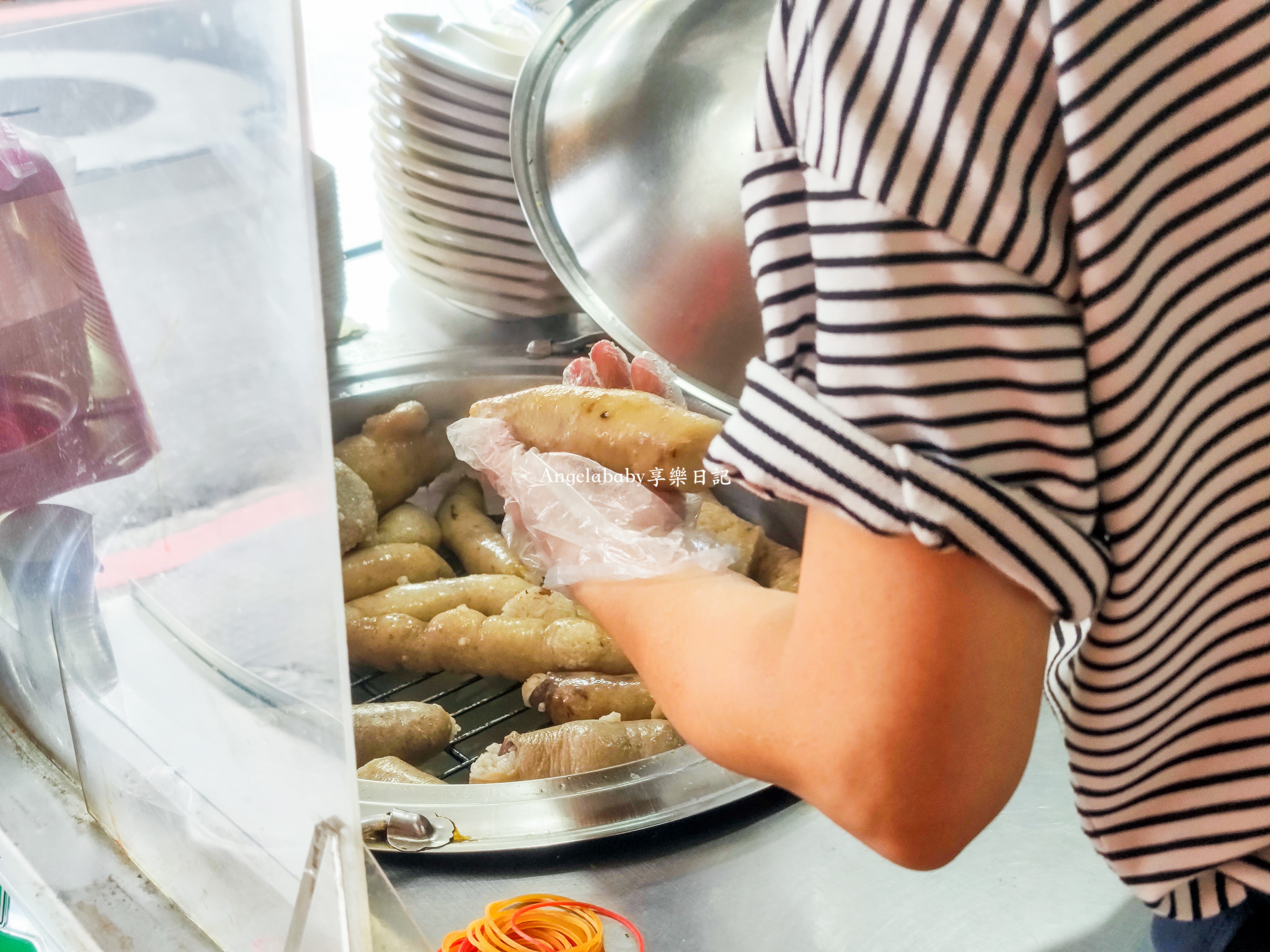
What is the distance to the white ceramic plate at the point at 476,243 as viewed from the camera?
5.93 ft

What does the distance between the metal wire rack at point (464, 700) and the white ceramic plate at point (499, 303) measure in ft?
2.39

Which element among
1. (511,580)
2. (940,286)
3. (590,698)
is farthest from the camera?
(511,580)

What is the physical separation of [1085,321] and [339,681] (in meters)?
0.39

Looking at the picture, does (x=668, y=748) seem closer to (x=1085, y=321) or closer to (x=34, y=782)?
(x=34, y=782)

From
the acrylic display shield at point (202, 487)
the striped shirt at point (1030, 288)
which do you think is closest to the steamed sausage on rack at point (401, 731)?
the acrylic display shield at point (202, 487)

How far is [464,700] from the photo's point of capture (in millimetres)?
1412

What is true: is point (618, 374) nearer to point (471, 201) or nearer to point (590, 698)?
point (590, 698)

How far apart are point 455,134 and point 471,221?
146mm

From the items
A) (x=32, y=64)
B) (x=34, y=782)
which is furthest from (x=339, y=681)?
(x=34, y=782)

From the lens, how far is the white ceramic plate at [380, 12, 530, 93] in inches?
65.7

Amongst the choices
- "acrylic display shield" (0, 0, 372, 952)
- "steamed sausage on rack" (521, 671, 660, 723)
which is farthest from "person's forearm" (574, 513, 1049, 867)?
"steamed sausage on rack" (521, 671, 660, 723)

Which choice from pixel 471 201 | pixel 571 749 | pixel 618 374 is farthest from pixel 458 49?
pixel 571 749

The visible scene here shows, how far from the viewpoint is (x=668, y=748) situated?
1.17 m

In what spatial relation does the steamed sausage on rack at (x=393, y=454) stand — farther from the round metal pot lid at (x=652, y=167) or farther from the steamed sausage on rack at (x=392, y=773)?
Result: the steamed sausage on rack at (x=392, y=773)
